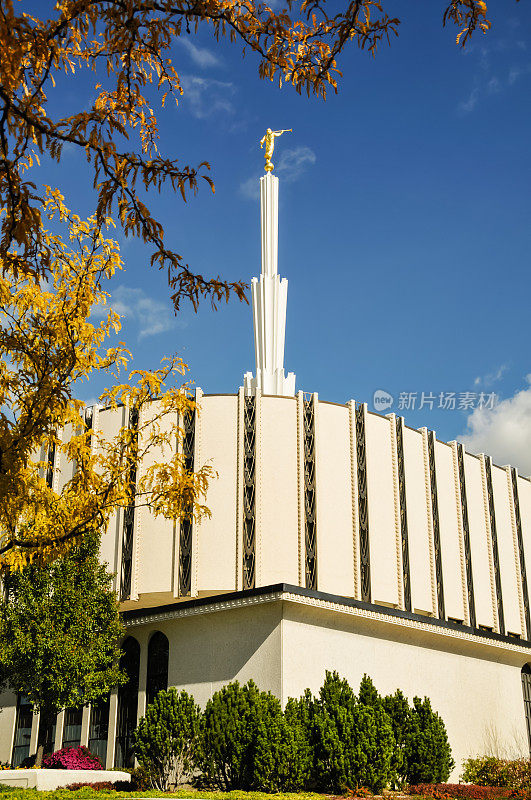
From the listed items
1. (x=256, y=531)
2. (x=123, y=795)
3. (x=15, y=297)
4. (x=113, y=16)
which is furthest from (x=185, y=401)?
(x=256, y=531)

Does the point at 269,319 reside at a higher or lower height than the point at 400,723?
higher

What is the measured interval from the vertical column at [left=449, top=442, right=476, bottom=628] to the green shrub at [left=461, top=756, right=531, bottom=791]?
1668 cm

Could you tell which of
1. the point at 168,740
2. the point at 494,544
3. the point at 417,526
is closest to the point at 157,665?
the point at 168,740

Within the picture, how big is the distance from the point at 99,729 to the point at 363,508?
15956 millimetres

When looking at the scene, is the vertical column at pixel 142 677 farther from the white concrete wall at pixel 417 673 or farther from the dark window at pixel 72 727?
the white concrete wall at pixel 417 673

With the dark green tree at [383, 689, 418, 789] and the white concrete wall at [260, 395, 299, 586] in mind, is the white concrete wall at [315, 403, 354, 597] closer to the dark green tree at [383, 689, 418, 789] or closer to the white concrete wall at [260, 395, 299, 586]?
the white concrete wall at [260, 395, 299, 586]

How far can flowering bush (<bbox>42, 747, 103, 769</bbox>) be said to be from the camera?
27125 mm

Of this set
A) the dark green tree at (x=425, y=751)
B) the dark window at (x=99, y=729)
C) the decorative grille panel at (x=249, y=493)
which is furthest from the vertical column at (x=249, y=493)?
the dark green tree at (x=425, y=751)

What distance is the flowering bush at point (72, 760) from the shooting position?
27.1 meters

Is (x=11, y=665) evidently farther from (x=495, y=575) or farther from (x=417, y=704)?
(x=495, y=575)

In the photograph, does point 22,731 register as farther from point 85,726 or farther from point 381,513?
point 381,513

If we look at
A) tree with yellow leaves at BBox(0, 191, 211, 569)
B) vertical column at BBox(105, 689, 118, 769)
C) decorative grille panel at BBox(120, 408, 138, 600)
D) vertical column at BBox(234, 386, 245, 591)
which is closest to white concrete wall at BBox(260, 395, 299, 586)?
vertical column at BBox(234, 386, 245, 591)

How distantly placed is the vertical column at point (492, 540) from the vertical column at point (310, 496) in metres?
13.2

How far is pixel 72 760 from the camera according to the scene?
27281 mm
